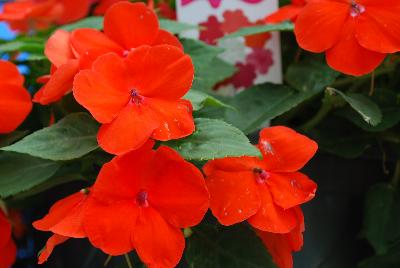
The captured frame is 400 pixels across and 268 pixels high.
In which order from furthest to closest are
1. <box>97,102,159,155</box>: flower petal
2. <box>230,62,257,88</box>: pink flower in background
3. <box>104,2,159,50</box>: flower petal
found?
<box>230,62,257,88</box>: pink flower in background, <box>104,2,159,50</box>: flower petal, <box>97,102,159,155</box>: flower petal

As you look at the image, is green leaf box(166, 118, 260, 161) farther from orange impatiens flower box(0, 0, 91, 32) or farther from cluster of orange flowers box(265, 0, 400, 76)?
orange impatiens flower box(0, 0, 91, 32)

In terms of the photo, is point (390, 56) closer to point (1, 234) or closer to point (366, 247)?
point (366, 247)

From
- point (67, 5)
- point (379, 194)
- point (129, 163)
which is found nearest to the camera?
point (129, 163)

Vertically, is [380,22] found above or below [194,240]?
above

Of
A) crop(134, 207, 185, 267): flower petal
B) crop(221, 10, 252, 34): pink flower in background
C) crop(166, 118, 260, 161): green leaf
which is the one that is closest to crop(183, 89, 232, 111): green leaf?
crop(166, 118, 260, 161): green leaf

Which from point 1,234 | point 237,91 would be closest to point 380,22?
point 237,91

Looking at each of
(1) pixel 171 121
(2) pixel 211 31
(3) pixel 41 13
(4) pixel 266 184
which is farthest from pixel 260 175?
(3) pixel 41 13
